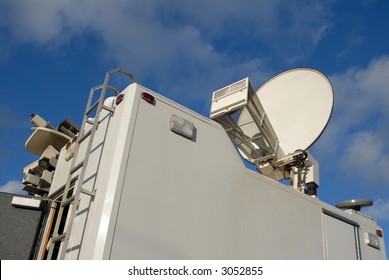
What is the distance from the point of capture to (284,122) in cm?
673

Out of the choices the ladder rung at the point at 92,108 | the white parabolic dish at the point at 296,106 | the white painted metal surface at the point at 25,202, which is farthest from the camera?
the white parabolic dish at the point at 296,106

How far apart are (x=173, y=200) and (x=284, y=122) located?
3500 mm

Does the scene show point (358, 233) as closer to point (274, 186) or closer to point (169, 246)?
point (274, 186)

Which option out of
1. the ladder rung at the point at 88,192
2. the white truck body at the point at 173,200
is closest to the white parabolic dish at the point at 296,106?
the white truck body at the point at 173,200

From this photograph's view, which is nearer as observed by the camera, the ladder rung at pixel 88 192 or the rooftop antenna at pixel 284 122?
the ladder rung at pixel 88 192

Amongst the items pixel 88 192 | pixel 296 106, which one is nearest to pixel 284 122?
pixel 296 106

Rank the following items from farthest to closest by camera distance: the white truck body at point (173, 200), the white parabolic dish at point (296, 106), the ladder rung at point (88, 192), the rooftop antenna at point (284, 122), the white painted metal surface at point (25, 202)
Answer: the white parabolic dish at point (296, 106) < the rooftop antenna at point (284, 122) < the white painted metal surface at point (25, 202) < the ladder rung at point (88, 192) < the white truck body at point (173, 200)

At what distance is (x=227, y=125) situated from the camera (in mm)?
5828

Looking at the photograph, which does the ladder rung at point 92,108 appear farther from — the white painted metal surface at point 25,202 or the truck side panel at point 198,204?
the white painted metal surface at point 25,202

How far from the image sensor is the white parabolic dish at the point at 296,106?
20.5 ft
